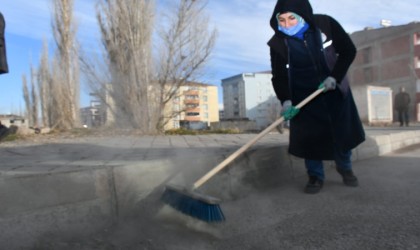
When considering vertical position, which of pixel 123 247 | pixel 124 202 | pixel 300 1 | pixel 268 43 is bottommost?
pixel 123 247

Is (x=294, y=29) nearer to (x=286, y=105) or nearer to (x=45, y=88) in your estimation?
(x=286, y=105)

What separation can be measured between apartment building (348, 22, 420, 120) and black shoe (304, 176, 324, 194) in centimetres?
3199

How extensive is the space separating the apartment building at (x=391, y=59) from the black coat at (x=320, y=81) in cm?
3188

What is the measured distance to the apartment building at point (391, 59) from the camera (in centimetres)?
3459

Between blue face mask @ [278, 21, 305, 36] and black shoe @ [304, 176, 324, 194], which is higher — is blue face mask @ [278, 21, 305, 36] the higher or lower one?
the higher one

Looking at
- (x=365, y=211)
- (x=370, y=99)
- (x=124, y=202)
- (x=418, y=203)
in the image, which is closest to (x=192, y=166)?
(x=124, y=202)

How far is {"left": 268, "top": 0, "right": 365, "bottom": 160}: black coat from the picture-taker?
2.99 m

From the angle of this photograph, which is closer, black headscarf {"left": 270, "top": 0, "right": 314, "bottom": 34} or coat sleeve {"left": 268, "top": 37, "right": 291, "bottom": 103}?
black headscarf {"left": 270, "top": 0, "right": 314, "bottom": 34}

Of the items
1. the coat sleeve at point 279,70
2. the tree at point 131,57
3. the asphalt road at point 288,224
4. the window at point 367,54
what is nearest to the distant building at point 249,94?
the window at point 367,54

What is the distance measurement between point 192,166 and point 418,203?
169 centimetres

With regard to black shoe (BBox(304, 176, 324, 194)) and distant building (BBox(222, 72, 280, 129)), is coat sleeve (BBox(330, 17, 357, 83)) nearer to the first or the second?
black shoe (BBox(304, 176, 324, 194))

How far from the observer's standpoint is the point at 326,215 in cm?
243

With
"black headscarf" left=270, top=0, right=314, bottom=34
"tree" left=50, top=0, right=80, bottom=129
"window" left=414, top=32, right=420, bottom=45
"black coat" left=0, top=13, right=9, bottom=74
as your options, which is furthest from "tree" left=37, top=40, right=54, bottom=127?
"window" left=414, top=32, right=420, bottom=45

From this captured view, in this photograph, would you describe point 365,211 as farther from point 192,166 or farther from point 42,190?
point 42,190
